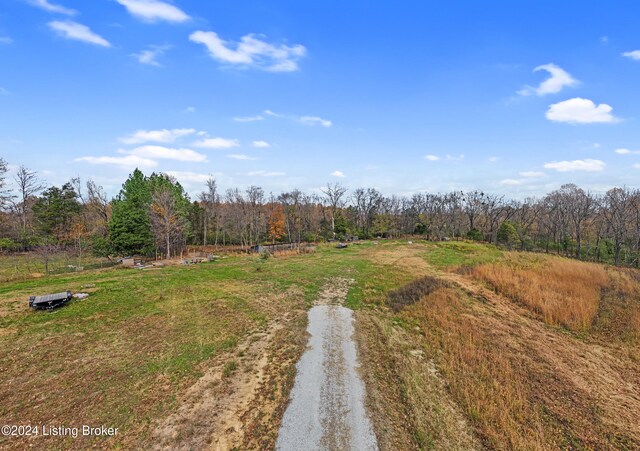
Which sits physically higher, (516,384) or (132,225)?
(132,225)

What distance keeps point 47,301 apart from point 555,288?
72.8 ft

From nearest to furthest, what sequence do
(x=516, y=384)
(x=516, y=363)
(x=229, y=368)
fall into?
1. (x=516, y=384)
2. (x=229, y=368)
3. (x=516, y=363)

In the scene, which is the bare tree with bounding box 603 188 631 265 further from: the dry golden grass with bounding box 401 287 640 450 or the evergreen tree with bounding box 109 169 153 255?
the evergreen tree with bounding box 109 169 153 255

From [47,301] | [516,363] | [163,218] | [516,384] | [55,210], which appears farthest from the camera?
[55,210]

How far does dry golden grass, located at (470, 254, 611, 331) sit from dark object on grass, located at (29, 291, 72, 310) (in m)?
18.8

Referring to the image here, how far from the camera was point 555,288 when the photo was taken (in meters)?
13.4

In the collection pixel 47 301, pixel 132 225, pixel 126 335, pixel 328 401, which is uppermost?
pixel 132 225

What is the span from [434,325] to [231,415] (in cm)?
748

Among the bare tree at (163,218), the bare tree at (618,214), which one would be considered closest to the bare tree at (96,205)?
the bare tree at (163,218)

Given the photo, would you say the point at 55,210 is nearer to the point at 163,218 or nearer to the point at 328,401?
the point at 163,218

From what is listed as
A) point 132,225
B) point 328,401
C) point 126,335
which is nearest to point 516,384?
point 328,401

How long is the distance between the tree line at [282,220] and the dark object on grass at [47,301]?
13.2 meters

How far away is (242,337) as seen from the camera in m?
8.41

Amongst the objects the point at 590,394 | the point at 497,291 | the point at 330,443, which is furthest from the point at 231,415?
the point at 497,291
